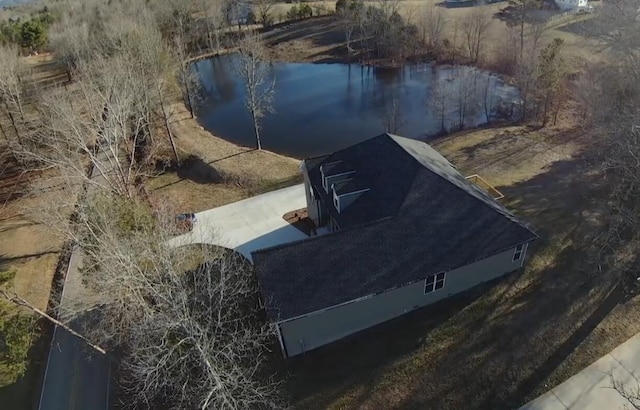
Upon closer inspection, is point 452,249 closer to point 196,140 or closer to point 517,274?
point 517,274

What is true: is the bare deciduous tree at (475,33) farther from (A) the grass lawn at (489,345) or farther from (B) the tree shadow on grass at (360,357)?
(B) the tree shadow on grass at (360,357)

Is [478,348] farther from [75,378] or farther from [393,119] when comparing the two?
[393,119]


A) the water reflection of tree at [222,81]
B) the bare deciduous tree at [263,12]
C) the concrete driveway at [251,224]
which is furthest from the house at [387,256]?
the bare deciduous tree at [263,12]

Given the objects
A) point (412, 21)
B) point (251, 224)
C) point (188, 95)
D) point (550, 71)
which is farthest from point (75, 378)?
point (412, 21)

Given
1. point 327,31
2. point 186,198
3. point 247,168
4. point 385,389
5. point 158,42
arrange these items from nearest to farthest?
point 385,389
point 186,198
point 247,168
point 158,42
point 327,31

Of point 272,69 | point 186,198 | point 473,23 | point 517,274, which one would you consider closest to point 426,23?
point 473,23

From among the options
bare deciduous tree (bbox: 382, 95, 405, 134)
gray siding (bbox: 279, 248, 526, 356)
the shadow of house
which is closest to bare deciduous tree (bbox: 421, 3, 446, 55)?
bare deciduous tree (bbox: 382, 95, 405, 134)

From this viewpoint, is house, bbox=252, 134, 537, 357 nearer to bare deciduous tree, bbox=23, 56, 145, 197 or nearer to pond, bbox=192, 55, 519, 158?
bare deciduous tree, bbox=23, 56, 145, 197
